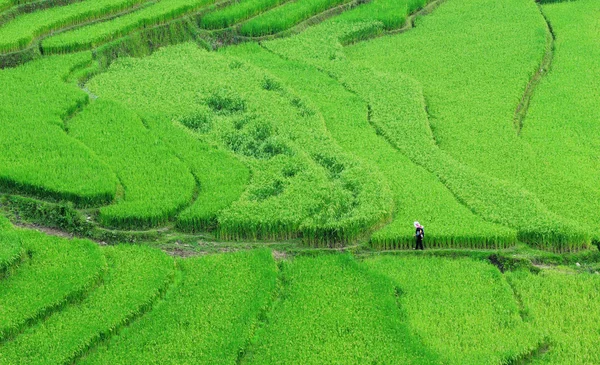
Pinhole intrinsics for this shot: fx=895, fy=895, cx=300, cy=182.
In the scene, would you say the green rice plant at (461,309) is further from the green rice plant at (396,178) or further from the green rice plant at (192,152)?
the green rice plant at (192,152)

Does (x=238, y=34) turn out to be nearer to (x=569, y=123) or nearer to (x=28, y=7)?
(x=28, y=7)

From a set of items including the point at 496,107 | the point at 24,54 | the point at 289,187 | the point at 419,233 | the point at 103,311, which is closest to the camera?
the point at 103,311

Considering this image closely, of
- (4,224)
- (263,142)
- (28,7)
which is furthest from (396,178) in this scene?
(28,7)

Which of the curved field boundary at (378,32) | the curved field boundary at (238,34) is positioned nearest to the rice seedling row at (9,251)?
the curved field boundary at (238,34)

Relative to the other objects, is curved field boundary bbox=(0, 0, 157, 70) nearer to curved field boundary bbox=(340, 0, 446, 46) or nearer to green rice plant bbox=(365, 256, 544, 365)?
curved field boundary bbox=(340, 0, 446, 46)

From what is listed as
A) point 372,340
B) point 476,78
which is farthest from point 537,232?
point 476,78

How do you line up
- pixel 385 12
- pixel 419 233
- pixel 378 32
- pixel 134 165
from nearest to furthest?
1. pixel 419 233
2. pixel 134 165
3. pixel 378 32
4. pixel 385 12

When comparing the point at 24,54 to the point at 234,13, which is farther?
the point at 234,13
